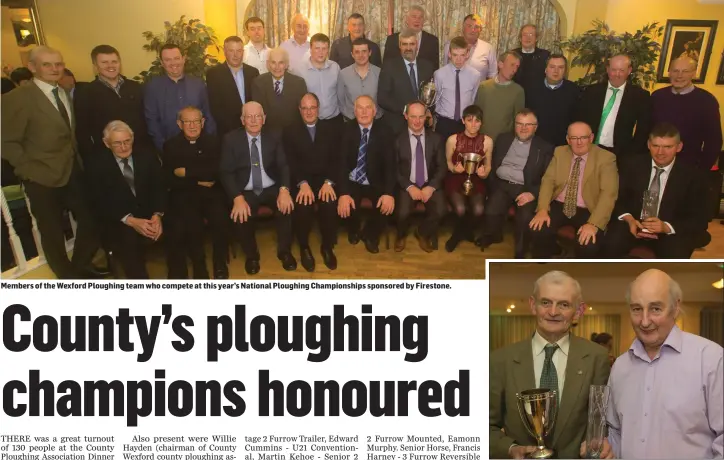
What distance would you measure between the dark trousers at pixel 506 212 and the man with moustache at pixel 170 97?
5.04 feet

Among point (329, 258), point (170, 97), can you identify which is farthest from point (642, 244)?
point (170, 97)

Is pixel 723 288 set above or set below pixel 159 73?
below

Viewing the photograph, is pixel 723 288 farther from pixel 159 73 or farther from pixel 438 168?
pixel 159 73

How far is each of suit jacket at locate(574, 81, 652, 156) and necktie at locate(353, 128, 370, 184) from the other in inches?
44.3

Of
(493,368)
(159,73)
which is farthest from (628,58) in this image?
(159,73)

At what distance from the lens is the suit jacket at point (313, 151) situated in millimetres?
3379

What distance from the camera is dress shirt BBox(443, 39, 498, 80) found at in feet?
10.7

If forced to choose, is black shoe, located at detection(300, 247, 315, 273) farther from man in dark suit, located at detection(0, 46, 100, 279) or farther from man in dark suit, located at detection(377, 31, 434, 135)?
man in dark suit, located at detection(0, 46, 100, 279)

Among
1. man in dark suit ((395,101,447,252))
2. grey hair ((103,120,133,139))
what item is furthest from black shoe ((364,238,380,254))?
grey hair ((103,120,133,139))

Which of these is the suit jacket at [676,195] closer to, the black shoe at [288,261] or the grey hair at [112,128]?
the black shoe at [288,261]

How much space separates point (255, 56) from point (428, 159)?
1.06 metres

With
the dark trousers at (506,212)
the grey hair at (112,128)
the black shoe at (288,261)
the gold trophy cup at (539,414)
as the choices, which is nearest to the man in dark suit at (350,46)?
the dark trousers at (506,212)

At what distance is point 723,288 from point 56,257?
3.50 metres

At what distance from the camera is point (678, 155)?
10.7 ft
